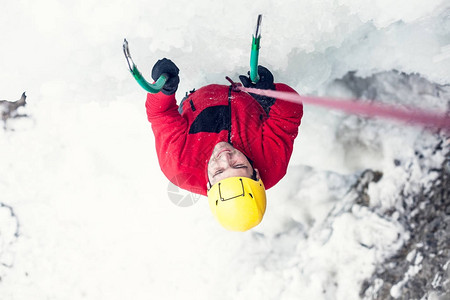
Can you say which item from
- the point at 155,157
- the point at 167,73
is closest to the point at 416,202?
the point at 155,157

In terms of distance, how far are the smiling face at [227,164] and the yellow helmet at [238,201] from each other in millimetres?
45

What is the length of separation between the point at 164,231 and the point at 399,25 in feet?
9.48

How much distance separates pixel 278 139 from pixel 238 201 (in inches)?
20.5

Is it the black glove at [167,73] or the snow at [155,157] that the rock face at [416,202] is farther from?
the black glove at [167,73]

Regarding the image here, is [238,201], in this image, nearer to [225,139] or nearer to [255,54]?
[225,139]

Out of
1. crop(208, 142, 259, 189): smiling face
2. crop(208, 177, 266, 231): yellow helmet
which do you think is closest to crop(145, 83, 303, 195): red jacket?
crop(208, 142, 259, 189): smiling face

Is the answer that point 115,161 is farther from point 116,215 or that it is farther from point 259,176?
point 259,176

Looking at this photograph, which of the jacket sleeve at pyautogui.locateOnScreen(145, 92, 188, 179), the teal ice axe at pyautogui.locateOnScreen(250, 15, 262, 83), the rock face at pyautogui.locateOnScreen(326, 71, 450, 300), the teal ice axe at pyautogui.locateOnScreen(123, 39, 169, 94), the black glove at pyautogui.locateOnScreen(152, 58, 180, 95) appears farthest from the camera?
the rock face at pyautogui.locateOnScreen(326, 71, 450, 300)

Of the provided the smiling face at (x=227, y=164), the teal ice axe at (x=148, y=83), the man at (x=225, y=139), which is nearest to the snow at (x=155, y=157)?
the man at (x=225, y=139)

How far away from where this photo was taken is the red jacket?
2.24 meters

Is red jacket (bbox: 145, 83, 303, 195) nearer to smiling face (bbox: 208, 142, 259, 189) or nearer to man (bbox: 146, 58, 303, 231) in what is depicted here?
man (bbox: 146, 58, 303, 231)

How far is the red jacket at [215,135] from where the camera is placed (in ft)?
7.36

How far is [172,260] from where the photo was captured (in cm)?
386

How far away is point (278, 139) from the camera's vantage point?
226cm
